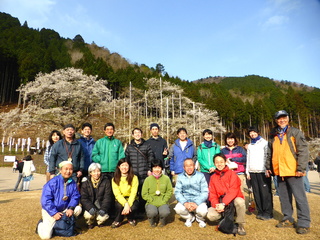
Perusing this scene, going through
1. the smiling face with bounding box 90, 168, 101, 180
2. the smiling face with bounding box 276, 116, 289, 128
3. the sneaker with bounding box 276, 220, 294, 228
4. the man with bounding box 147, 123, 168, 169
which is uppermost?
the smiling face with bounding box 276, 116, 289, 128

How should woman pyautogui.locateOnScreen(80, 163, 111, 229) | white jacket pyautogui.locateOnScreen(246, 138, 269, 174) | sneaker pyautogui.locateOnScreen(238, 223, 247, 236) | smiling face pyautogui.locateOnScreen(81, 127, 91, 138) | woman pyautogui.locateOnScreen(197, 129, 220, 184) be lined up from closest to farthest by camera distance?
1. sneaker pyautogui.locateOnScreen(238, 223, 247, 236)
2. woman pyautogui.locateOnScreen(80, 163, 111, 229)
3. white jacket pyautogui.locateOnScreen(246, 138, 269, 174)
4. woman pyautogui.locateOnScreen(197, 129, 220, 184)
5. smiling face pyautogui.locateOnScreen(81, 127, 91, 138)

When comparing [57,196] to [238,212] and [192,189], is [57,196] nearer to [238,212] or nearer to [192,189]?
[192,189]

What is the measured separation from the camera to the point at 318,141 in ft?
122

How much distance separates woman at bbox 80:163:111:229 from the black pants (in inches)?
114

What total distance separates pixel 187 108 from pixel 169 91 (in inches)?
167

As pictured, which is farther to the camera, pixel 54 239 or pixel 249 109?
pixel 249 109

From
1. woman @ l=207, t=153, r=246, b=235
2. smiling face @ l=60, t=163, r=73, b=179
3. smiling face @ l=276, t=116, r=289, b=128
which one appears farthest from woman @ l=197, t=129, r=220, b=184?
smiling face @ l=60, t=163, r=73, b=179

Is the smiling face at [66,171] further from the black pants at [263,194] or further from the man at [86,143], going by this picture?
Result: the black pants at [263,194]

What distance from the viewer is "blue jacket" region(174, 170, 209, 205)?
144 inches

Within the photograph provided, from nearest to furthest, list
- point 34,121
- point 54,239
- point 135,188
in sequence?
point 54,239 → point 135,188 → point 34,121

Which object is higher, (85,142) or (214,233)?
(85,142)

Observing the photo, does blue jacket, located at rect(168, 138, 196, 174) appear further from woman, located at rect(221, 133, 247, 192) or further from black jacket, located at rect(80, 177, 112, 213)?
black jacket, located at rect(80, 177, 112, 213)

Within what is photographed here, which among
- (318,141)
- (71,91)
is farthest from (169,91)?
(318,141)

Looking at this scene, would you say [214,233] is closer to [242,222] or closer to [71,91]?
[242,222]
